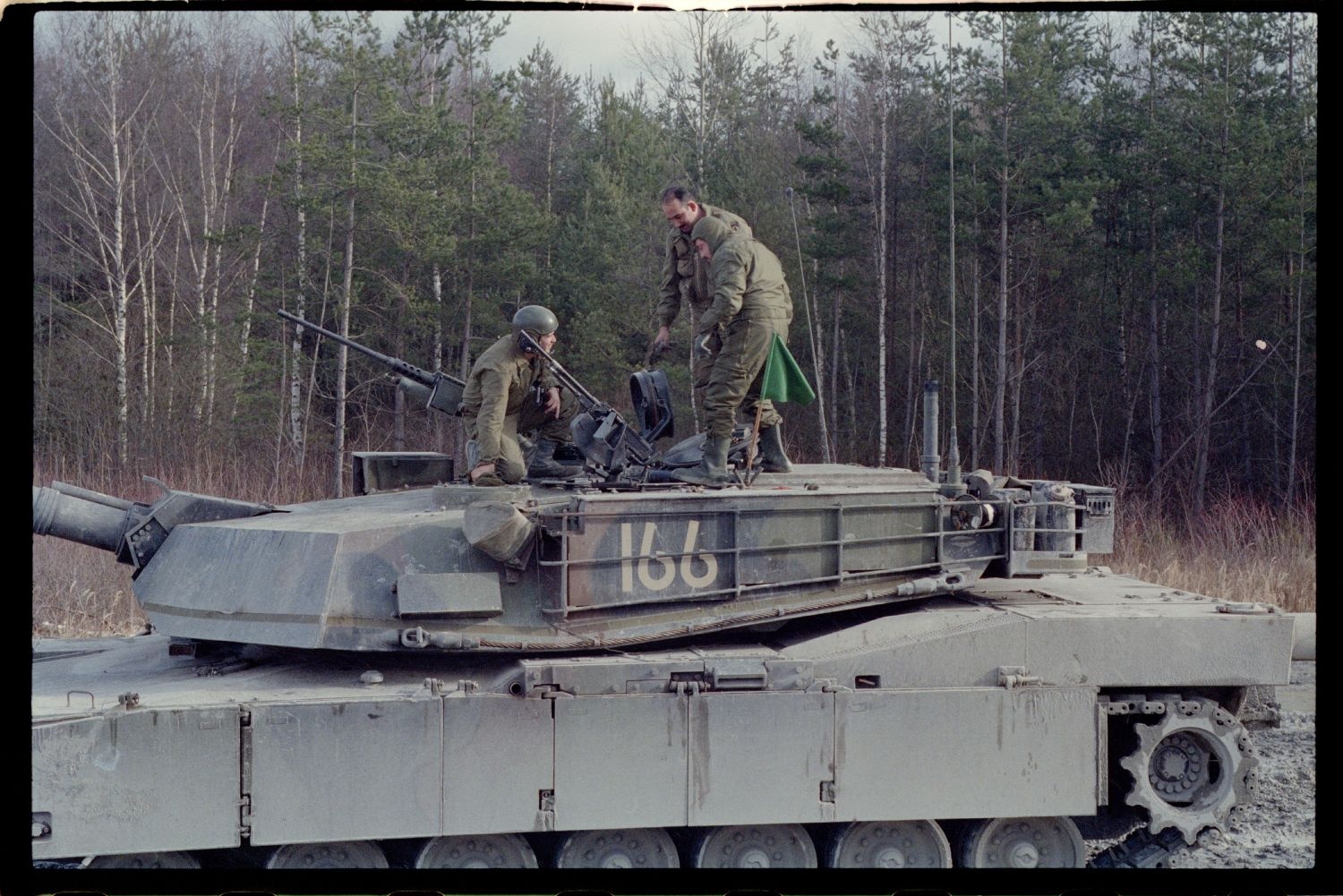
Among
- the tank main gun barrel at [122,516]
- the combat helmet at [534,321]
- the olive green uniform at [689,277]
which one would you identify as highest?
the olive green uniform at [689,277]

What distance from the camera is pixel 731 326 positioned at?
8656 millimetres

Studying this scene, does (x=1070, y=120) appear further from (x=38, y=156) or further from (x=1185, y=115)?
(x=38, y=156)

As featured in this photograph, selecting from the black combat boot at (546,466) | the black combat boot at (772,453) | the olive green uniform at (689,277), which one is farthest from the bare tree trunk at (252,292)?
the black combat boot at (772,453)

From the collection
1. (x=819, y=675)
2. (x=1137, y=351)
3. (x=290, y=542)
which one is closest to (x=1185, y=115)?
(x=1137, y=351)

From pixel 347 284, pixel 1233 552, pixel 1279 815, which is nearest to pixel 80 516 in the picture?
pixel 1279 815

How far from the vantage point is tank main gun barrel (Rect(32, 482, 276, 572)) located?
27.5 ft

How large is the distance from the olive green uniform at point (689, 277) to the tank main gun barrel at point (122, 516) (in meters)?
2.96

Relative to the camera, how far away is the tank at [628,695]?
720 centimetres

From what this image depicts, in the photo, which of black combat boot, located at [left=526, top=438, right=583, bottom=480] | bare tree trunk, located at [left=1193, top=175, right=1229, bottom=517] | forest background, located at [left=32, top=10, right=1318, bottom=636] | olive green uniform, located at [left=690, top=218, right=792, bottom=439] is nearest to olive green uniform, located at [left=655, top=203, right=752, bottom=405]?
olive green uniform, located at [left=690, top=218, right=792, bottom=439]

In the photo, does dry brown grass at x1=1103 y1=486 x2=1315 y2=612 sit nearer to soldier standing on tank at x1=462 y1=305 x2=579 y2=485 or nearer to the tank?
the tank

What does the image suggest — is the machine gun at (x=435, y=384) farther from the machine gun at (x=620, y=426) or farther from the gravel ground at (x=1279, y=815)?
the gravel ground at (x=1279, y=815)

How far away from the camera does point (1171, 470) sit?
18.4m

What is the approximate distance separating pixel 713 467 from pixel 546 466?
144 cm

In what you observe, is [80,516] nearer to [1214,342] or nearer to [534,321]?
[534,321]
